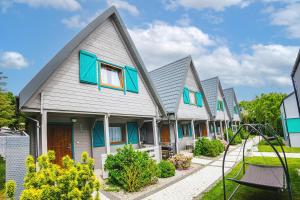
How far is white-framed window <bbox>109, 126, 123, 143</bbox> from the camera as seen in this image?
10914 mm

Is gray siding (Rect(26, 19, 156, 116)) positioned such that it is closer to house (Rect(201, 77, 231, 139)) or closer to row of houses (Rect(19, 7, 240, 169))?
row of houses (Rect(19, 7, 240, 169))

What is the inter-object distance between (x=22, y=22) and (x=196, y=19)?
9481mm

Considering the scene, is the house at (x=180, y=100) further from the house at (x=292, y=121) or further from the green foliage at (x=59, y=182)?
the green foliage at (x=59, y=182)

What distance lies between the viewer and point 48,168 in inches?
138

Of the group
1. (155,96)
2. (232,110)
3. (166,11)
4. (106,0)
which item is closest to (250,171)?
(155,96)

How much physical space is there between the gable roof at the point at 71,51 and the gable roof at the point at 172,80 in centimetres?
191

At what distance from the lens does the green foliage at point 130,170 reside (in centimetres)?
692

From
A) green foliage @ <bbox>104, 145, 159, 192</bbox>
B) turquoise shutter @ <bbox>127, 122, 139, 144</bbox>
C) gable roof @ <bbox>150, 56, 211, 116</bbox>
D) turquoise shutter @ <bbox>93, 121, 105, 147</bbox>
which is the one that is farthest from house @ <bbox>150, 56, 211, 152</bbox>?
green foliage @ <bbox>104, 145, 159, 192</bbox>

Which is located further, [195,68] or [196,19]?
[195,68]

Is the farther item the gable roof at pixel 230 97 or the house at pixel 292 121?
the gable roof at pixel 230 97

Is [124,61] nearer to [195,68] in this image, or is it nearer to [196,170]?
[196,170]

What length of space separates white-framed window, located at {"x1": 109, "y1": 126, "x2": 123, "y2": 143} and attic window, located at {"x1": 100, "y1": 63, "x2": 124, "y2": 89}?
8.67ft

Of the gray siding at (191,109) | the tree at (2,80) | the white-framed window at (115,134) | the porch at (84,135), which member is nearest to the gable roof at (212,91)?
the gray siding at (191,109)

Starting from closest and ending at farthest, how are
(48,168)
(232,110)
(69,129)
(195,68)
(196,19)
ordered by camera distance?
1. (48,168)
2. (69,129)
3. (196,19)
4. (195,68)
5. (232,110)
